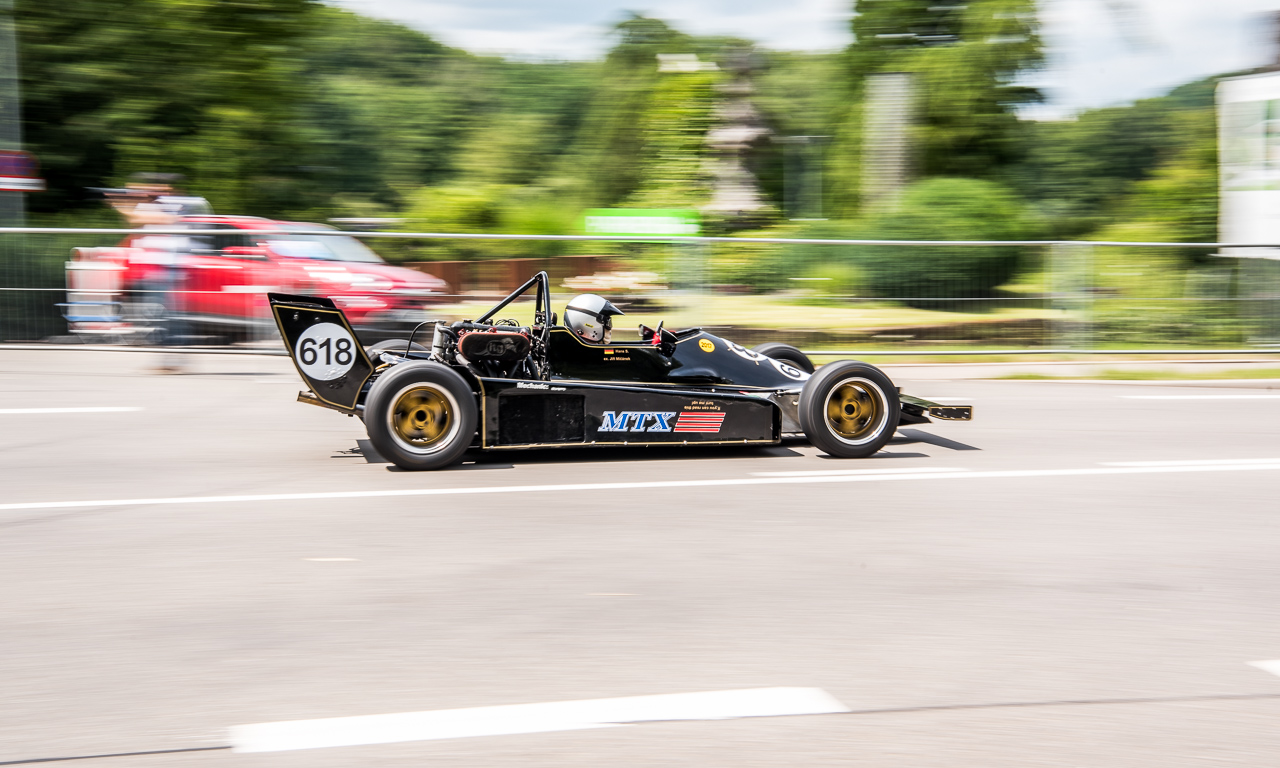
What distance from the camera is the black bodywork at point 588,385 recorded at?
6.97m

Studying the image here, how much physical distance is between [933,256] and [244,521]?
9.01 metres

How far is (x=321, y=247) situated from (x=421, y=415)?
20.2 feet

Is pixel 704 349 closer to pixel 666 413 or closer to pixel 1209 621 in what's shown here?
pixel 666 413

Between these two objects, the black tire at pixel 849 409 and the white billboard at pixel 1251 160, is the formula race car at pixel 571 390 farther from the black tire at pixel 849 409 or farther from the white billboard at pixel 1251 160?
the white billboard at pixel 1251 160

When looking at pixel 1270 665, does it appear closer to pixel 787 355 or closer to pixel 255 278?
pixel 787 355

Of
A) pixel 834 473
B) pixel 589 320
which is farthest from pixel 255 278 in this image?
pixel 834 473

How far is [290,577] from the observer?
4.84 meters

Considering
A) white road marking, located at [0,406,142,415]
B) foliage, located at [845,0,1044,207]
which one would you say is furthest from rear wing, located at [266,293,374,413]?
foliage, located at [845,0,1044,207]

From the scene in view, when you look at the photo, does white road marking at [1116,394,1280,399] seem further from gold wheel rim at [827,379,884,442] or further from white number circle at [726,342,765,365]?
white number circle at [726,342,765,365]

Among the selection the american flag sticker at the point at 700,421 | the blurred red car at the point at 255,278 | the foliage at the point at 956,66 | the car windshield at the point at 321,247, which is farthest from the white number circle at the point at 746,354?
the foliage at the point at 956,66

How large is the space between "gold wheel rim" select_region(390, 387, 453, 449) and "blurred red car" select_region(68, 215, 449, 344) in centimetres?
511

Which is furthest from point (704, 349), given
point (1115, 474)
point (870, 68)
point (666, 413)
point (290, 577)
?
point (870, 68)

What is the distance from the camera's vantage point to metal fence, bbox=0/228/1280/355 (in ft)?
39.6

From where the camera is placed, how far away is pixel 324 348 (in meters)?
7.09
